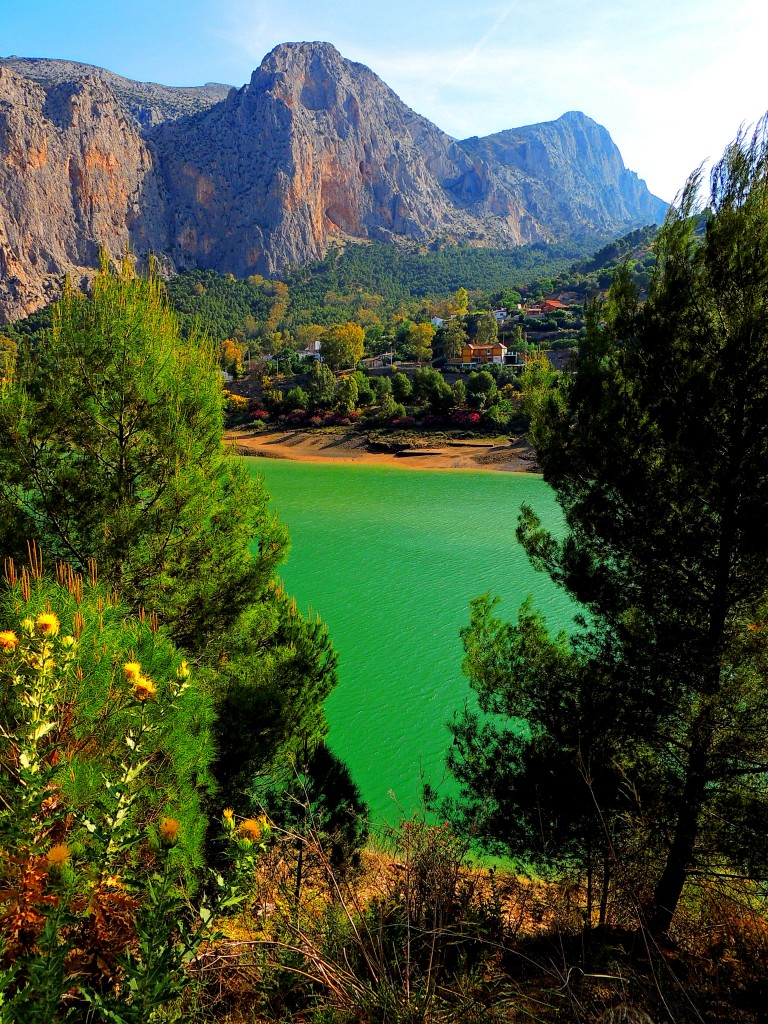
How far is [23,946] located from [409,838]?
64.5 inches

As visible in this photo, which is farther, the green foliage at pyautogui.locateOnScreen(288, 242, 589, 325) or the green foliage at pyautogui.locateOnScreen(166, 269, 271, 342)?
the green foliage at pyautogui.locateOnScreen(288, 242, 589, 325)

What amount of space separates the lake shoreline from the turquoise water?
2982mm

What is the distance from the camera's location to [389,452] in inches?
1467

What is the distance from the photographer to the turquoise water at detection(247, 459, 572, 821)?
8.85m

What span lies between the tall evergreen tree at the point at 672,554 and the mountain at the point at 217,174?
88894mm

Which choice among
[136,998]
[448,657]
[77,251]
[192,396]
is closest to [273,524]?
[192,396]

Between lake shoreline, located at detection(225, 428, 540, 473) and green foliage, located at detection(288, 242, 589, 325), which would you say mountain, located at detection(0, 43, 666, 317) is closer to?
green foliage, located at detection(288, 242, 589, 325)

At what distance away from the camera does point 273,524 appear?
5.70m

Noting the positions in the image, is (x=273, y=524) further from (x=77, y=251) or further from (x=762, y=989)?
(x=77, y=251)

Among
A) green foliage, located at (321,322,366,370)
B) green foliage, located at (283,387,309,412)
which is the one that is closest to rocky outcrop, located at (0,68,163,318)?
green foliage, located at (321,322,366,370)

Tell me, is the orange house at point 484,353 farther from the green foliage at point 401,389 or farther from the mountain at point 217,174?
the mountain at point 217,174

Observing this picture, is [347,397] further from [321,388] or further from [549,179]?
[549,179]

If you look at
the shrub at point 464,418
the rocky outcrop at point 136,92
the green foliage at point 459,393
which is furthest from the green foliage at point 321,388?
the rocky outcrop at point 136,92

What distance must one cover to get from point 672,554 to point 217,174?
121m
